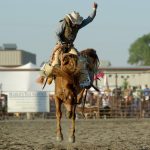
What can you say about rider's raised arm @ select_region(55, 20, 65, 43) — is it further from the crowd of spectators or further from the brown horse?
the crowd of spectators

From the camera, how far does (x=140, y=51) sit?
13625cm

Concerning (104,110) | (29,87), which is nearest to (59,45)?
(104,110)

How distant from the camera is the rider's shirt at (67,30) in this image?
1240cm

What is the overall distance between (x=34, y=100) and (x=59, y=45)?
14744 millimetres

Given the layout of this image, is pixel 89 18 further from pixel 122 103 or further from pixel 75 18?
pixel 122 103

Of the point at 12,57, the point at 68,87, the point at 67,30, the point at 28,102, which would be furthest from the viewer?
Answer: the point at 12,57

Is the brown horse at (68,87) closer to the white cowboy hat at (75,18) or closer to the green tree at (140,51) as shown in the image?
the white cowboy hat at (75,18)

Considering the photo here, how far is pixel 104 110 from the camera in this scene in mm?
27109

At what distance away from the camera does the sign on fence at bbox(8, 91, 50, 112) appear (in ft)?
89.1

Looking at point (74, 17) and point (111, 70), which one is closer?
point (74, 17)

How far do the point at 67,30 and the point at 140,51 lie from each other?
124721mm

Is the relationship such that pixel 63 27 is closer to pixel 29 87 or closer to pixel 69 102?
pixel 69 102

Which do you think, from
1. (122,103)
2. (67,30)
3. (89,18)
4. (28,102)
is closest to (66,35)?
(67,30)

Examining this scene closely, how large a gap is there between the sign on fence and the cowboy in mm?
14490
